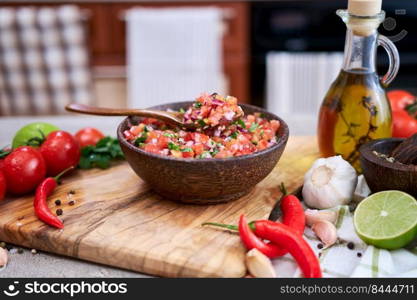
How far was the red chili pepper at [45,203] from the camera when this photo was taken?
4.60ft

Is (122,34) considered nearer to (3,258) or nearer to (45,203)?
(45,203)

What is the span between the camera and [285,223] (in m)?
1.38

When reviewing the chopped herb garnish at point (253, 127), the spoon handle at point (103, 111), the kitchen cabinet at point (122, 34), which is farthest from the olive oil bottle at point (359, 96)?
the kitchen cabinet at point (122, 34)

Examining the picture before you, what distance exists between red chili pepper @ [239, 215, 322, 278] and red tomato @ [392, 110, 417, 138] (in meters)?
0.68

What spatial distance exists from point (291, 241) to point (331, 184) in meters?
0.29

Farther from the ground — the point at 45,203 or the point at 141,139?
the point at 141,139

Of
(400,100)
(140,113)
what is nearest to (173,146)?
(140,113)

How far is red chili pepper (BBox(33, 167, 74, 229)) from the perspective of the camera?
1.40 m

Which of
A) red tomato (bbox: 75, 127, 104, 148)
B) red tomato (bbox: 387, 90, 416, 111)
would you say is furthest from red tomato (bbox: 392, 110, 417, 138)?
red tomato (bbox: 75, 127, 104, 148)

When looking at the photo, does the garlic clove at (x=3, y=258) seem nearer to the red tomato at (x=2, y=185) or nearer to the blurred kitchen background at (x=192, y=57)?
the red tomato at (x=2, y=185)

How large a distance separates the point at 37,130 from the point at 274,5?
6.61ft

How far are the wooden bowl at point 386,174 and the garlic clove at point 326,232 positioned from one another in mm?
161

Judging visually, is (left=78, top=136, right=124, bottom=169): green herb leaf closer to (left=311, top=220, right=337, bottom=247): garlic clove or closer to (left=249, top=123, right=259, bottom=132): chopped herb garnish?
(left=249, top=123, right=259, bottom=132): chopped herb garnish

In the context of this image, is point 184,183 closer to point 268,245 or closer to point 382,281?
point 268,245
